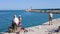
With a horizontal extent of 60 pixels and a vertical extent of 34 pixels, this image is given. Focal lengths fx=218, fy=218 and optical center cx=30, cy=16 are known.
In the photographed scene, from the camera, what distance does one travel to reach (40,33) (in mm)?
17281

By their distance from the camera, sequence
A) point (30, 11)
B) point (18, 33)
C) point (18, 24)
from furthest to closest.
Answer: point (30, 11) < point (18, 24) < point (18, 33)

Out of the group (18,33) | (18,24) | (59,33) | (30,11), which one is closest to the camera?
(18,33)

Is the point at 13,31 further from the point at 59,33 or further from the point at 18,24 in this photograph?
the point at 59,33

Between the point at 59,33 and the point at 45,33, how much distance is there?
113 centimetres

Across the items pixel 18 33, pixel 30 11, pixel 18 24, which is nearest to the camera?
pixel 18 33

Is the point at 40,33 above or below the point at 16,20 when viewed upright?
below

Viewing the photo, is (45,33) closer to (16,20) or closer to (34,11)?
(16,20)

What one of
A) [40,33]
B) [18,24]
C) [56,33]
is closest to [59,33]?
[56,33]

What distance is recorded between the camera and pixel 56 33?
16984mm

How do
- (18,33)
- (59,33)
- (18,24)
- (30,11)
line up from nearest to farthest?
1. (18,33)
2. (18,24)
3. (59,33)
4. (30,11)

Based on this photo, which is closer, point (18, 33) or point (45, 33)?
point (18, 33)

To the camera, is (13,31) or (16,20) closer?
(16,20)

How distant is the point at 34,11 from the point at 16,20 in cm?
13012

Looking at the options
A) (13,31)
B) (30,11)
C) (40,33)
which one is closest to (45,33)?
(40,33)
